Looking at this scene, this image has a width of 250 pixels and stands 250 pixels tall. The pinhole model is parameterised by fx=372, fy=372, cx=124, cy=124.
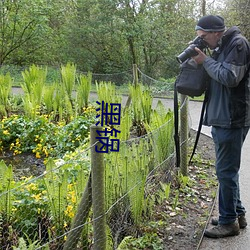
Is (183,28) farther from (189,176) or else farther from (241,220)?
(241,220)

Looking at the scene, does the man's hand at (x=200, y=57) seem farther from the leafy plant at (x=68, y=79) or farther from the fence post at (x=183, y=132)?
the leafy plant at (x=68, y=79)

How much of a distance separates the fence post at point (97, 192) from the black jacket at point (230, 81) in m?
1.07

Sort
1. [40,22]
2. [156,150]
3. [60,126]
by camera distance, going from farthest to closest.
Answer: [40,22] → [60,126] → [156,150]

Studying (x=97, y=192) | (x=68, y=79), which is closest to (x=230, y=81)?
(x=97, y=192)

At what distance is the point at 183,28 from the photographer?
1616 cm

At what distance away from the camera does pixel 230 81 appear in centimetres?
273

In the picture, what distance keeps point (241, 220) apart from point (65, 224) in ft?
5.39

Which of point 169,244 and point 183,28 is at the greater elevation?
point 183,28

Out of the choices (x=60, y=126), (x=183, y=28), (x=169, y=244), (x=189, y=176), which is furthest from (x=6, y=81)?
(x=183, y=28)

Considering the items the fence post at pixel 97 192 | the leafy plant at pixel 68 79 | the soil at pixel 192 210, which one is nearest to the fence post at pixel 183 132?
the soil at pixel 192 210

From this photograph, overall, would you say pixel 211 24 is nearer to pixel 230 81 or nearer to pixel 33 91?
pixel 230 81

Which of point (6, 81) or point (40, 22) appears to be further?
point (40, 22)

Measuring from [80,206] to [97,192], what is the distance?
0.17 metres

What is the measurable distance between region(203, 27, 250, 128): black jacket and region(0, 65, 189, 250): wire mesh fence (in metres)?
0.82
